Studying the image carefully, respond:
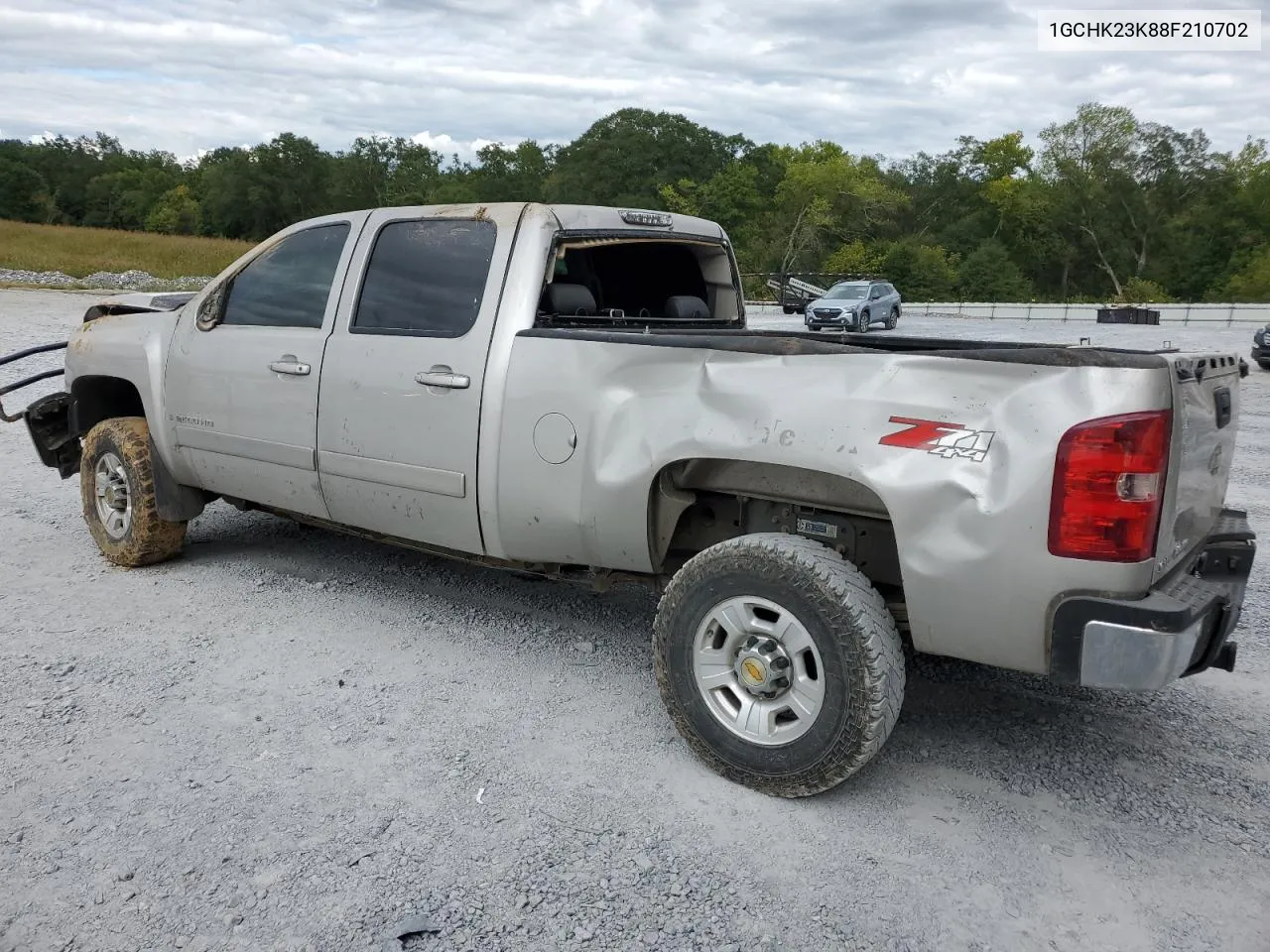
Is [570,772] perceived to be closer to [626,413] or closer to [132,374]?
[626,413]

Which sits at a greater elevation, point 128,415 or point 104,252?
point 104,252

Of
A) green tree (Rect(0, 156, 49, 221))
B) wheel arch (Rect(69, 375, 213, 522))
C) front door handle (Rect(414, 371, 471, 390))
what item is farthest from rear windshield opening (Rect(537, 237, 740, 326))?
green tree (Rect(0, 156, 49, 221))

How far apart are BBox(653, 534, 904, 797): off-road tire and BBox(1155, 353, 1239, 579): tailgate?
83cm

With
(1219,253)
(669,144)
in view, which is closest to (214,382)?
(1219,253)

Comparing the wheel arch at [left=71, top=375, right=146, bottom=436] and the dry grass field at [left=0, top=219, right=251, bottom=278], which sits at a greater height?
the dry grass field at [left=0, top=219, right=251, bottom=278]

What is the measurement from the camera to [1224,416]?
10.8 feet

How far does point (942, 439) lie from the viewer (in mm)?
2844

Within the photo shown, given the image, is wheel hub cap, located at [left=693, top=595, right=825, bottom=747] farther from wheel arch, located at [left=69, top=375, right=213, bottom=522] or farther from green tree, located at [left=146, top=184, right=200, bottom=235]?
green tree, located at [left=146, top=184, right=200, bottom=235]

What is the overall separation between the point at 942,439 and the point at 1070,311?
4385 centimetres

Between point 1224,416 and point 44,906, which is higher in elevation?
point 1224,416

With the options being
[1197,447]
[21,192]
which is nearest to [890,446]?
[1197,447]

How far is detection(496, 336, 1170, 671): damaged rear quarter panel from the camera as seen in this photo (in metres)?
2.72

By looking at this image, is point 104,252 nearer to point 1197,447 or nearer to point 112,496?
point 112,496

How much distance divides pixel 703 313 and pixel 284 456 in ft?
7.32
